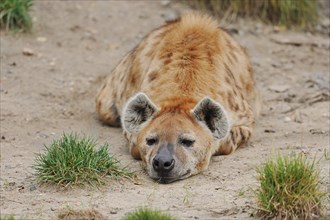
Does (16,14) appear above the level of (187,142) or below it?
below

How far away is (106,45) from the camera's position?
30.3ft

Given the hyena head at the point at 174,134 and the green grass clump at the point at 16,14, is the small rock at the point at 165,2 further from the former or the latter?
the hyena head at the point at 174,134

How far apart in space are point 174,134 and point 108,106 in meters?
1.75

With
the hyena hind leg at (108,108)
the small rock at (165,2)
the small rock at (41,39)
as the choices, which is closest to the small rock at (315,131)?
the hyena hind leg at (108,108)

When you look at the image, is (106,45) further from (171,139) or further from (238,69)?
(171,139)

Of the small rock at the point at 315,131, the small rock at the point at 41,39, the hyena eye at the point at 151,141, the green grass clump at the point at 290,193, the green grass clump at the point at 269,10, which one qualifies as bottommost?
the green grass clump at the point at 269,10

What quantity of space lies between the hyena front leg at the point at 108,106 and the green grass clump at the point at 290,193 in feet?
8.94

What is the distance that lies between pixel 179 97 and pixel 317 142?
112 cm

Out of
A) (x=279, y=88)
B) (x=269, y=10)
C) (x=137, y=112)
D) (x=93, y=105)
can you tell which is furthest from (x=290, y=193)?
(x=269, y=10)

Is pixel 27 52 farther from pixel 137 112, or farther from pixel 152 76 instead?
pixel 137 112

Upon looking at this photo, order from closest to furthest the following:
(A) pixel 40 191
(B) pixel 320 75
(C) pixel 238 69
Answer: (A) pixel 40 191 → (C) pixel 238 69 → (B) pixel 320 75

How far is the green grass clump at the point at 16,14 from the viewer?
8.62 metres

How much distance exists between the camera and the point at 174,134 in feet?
19.6

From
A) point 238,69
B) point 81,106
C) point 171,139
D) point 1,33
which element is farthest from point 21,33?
point 171,139
